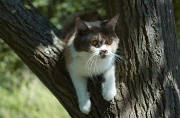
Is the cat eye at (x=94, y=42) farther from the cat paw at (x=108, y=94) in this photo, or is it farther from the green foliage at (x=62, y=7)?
the green foliage at (x=62, y=7)

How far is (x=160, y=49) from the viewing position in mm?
2779

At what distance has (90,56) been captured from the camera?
9.14 feet

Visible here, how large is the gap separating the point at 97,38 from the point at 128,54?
0.24 m

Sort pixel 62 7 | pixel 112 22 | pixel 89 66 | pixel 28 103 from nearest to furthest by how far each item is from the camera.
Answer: pixel 112 22, pixel 89 66, pixel 28 103, pixel 62 7

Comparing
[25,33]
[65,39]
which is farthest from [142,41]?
[25,33]

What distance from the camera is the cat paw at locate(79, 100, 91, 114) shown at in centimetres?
276

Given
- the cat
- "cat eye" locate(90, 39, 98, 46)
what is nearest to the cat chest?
the cat

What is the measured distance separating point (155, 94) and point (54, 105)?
3.32 metres

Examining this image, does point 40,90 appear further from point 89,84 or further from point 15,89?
point 89,84

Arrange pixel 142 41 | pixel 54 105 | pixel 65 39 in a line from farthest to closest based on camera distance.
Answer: pixel 54 105 < pixel 65 39 < pixel 142 41

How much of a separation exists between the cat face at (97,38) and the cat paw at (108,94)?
0.77ft

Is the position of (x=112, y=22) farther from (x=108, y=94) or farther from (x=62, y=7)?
(x=62, y=7)

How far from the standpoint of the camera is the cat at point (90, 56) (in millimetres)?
2752

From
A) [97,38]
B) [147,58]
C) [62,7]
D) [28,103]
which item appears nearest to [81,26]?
[97,38]
